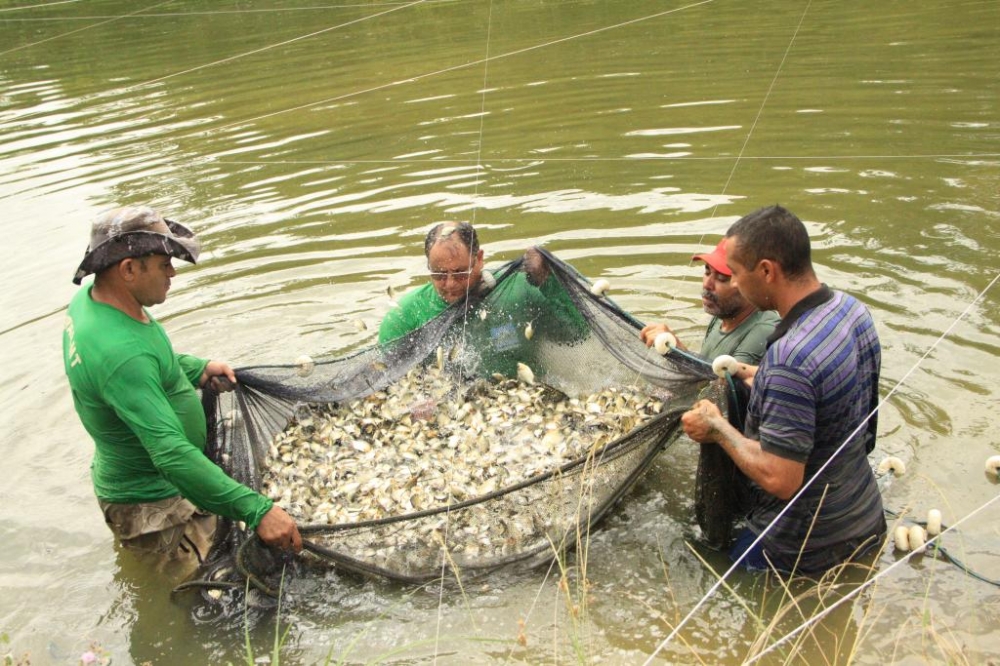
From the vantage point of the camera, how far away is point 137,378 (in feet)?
11.8

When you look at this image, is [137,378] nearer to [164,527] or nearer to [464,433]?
[164,527]

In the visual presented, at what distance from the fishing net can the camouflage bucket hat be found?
3.38 ft

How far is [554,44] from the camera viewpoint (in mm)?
14273

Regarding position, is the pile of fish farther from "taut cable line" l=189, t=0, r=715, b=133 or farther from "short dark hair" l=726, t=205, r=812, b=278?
"taut cable line" l=189, t=0, r=715, b=133

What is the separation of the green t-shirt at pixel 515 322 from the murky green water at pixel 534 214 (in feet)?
3.21

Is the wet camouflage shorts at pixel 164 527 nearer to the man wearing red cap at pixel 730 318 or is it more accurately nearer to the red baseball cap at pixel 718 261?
the man wearing red cap at pixel 730 318

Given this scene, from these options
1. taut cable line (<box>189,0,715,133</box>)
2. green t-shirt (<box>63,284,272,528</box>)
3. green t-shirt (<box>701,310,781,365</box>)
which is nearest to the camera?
green t-shirt (<box>63,284,272,528</box>)

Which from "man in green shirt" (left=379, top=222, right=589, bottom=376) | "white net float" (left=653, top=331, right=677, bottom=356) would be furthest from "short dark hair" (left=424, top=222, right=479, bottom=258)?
"white net float" (left=653, top=331, right=677, bottom=356)

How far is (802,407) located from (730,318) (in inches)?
44.6

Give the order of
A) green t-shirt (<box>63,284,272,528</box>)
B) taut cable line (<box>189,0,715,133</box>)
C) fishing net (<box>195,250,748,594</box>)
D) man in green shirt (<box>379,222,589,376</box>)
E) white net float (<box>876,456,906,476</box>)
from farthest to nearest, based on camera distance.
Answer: taut cable line (<box>189,0,715,133</box>) → man in green shirt (<box>379,222,589,376</box>) → white net float (<box>876,456,906,476</box>) → fishing net (<box>195,250,748,594</box>) → green t-shirt (<box>63,284,272,528</box>)

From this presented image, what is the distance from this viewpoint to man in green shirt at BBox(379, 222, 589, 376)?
493 cm

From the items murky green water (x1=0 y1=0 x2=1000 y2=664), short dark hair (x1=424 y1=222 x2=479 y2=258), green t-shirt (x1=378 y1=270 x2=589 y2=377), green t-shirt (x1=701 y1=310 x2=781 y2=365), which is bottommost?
murky green water (x1=0 y1=0 x2=1000 y2=664)

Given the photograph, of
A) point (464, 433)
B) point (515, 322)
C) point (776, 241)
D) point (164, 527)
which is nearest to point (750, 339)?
point (776, 241)

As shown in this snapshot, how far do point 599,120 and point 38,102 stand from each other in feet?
31.3
